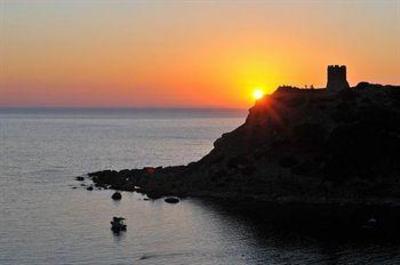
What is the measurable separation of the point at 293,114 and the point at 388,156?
75.6 ft

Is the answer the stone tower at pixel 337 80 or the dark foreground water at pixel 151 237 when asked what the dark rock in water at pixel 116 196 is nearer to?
the dark foreground water at pixel 151 237

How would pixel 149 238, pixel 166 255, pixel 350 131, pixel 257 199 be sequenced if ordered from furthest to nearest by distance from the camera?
pixel 350 131 < pixel 257 199 < pixel 149 238 < pixel 166 255

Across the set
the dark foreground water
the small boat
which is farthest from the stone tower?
the small boat

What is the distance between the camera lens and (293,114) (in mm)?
137000

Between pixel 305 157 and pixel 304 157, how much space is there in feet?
0.62

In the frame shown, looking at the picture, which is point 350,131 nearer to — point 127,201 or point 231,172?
point 231,172

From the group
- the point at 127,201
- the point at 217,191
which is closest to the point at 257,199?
the point at 217,191

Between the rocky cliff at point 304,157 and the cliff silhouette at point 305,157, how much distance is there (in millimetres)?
171

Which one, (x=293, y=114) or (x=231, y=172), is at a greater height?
(x=293, y=114)

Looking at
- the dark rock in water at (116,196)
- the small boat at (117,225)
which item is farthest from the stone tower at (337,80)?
the small boat at (117,225)

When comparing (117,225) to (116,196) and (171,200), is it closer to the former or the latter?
(171,200)

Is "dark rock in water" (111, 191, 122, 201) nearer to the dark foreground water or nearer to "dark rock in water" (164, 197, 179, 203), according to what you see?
the dark foreground water

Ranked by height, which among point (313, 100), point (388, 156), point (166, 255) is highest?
point (313, 100)

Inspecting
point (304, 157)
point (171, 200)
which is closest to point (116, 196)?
point (171, 200)
